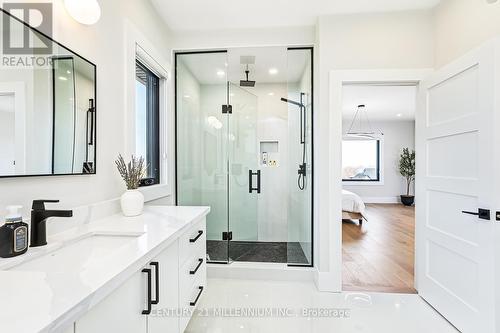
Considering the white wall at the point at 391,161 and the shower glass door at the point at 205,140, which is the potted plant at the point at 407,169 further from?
the shower glass door at the point at 205,140

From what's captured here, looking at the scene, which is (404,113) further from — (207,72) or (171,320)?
(171,320)

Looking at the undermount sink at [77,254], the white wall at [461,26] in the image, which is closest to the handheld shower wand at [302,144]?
the white wall at [461,26]

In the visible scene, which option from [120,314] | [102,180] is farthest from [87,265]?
[102,180]

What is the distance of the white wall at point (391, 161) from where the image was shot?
775 cm

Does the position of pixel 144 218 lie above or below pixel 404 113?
below

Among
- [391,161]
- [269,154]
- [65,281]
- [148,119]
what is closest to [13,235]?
[65,281]

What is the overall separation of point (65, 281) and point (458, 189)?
2404 millimetres

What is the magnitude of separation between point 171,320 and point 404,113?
745 centimetres

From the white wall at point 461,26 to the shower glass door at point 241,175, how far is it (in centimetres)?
232

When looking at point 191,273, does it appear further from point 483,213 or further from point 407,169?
point 407,169

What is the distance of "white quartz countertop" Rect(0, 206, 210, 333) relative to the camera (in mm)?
555

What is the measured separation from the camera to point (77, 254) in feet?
3.54

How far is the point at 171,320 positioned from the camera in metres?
1.32

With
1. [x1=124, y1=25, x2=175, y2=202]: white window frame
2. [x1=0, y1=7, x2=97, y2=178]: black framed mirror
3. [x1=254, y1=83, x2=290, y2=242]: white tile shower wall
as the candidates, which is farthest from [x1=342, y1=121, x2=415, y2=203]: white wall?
[x1=0, y1=7, x2=97, y2=178]: black framed mirror
